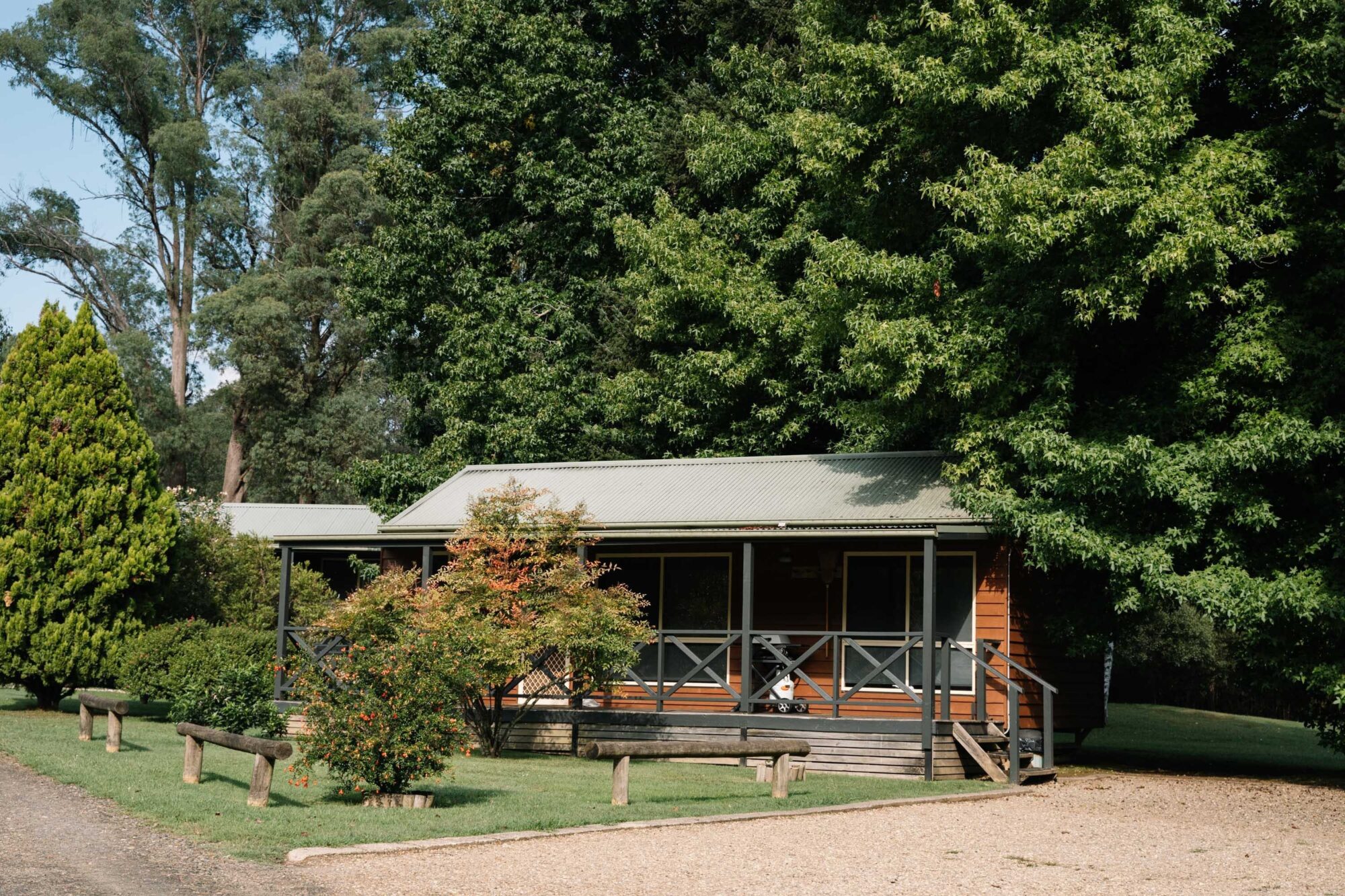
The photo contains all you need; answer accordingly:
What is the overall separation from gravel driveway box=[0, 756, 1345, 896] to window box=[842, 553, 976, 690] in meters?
4.21

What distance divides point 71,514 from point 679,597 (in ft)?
28.1

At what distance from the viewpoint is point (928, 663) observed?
14.5 m

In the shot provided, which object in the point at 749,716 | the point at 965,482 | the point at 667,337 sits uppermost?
the point at 667,337

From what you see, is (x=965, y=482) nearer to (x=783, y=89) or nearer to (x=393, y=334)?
(x=783, y=89)

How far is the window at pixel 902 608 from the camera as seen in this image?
16.2 meters

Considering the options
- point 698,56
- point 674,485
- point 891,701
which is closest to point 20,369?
point 674,485

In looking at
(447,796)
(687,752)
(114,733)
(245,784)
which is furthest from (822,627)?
(114,733)

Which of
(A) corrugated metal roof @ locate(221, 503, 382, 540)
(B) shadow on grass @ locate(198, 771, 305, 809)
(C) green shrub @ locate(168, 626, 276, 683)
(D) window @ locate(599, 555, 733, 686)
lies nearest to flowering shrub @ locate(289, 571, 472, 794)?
(B) shadow on grass @ locate(198, 771, 305, 809)

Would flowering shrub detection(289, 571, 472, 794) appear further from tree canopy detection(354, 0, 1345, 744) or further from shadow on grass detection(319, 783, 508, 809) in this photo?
tree canopy detection(354, 0, 1345, 744)

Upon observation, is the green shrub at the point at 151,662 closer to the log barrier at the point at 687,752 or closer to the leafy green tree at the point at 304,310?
the log barrier at the point at 687,752

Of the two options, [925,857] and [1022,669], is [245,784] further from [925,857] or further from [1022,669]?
[1022,669]

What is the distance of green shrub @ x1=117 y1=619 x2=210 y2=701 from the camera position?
17531 millimetres

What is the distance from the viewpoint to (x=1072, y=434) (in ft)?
55.6

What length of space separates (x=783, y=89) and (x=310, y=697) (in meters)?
17.3
